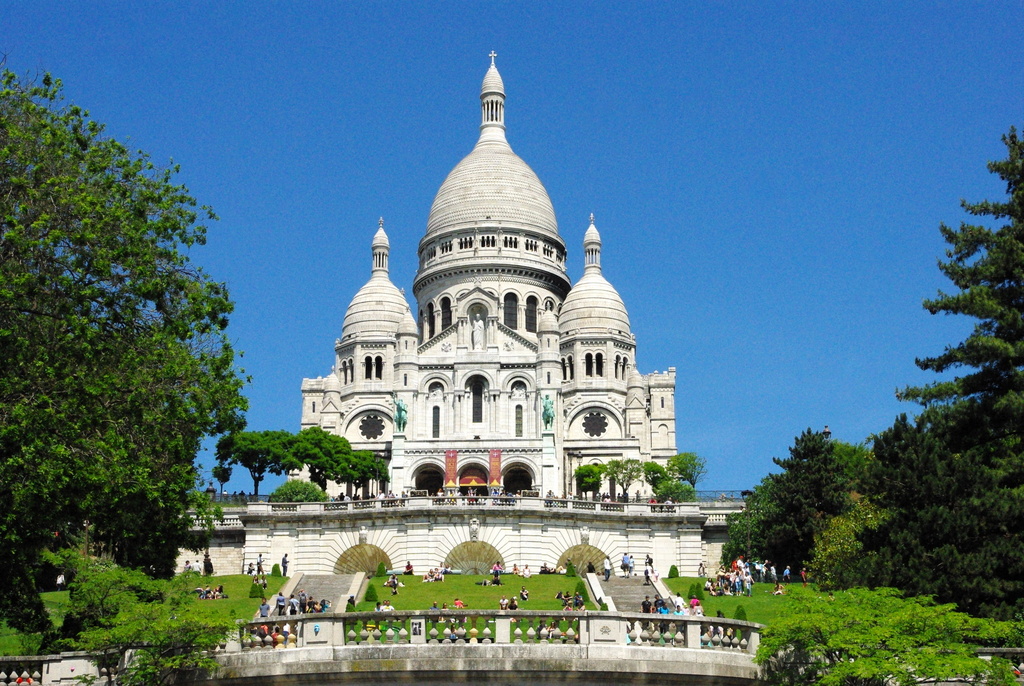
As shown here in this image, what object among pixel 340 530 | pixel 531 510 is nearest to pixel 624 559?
pixel 531 510

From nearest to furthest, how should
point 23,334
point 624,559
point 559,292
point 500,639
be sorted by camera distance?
point 500,639
point 23,334
point 624,559
point 559,292

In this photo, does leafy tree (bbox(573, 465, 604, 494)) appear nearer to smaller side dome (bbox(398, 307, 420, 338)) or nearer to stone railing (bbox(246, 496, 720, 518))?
smaller side dome (bbox(398, 307, 420, 338))

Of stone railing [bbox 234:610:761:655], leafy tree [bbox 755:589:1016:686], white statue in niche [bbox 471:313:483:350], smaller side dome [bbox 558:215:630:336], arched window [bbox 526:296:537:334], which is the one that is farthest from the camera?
arched window [bbox 526:296:537:334]

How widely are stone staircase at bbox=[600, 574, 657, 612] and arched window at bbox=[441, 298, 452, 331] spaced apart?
61.2 metres

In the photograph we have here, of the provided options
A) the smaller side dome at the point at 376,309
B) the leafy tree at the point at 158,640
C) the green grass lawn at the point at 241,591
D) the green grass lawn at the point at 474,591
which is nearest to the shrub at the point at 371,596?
the green grass lawn at the point at 474,591

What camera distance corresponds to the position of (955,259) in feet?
137

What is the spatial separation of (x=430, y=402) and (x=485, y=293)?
1579 cm

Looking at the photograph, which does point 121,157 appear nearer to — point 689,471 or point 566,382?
point 689,471

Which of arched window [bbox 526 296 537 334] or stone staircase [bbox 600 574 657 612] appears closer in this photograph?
stone staircase [bbox 600 574 657 612]

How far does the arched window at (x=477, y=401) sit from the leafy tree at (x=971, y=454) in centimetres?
5730

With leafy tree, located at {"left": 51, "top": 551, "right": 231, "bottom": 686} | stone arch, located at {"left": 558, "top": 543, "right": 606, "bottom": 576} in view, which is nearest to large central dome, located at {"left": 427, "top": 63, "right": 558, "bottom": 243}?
stone arch, located at {"left": 558, "top": 543, "right": 606, "bottom": 576}

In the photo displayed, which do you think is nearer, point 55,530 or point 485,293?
point 55,530

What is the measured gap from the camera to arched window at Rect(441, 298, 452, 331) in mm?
113062

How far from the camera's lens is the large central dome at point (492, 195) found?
390 feet
